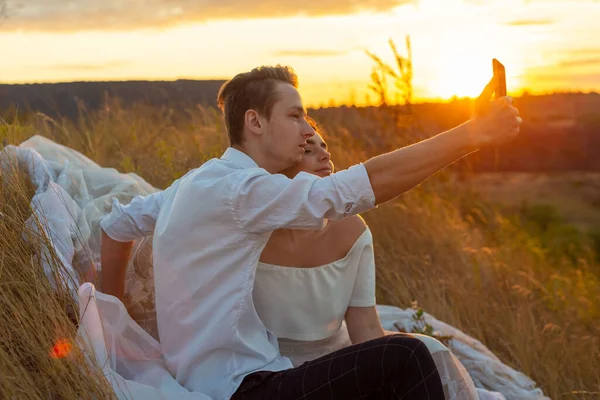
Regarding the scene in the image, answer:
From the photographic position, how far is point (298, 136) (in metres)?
2.72

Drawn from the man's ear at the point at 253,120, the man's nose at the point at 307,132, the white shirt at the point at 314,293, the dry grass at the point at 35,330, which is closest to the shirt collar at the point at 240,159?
the man's ear at the point at 253,120

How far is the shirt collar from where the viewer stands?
Result: 103 inches

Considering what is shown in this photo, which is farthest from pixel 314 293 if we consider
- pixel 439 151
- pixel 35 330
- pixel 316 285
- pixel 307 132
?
pixel 35 330

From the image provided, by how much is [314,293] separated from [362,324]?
0.26 meters

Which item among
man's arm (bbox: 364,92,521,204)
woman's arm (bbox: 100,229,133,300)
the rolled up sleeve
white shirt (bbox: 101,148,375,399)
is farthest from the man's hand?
woman's arm (bbox: 100,229,133,300)

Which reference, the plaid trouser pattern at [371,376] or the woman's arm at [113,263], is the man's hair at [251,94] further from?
the plaid trouser pattern at [371,376]

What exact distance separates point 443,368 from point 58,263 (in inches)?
59.0

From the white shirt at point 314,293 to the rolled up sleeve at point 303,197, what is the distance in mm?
503

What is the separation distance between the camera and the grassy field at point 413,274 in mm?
2311

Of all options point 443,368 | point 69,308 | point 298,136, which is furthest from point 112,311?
point 443,368

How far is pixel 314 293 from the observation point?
110 inches

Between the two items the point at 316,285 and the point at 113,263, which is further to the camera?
the point at 113,263

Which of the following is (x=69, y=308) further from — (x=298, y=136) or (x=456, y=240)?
(x=456, y=240)

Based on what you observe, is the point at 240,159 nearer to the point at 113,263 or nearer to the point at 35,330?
the point at 113,263
